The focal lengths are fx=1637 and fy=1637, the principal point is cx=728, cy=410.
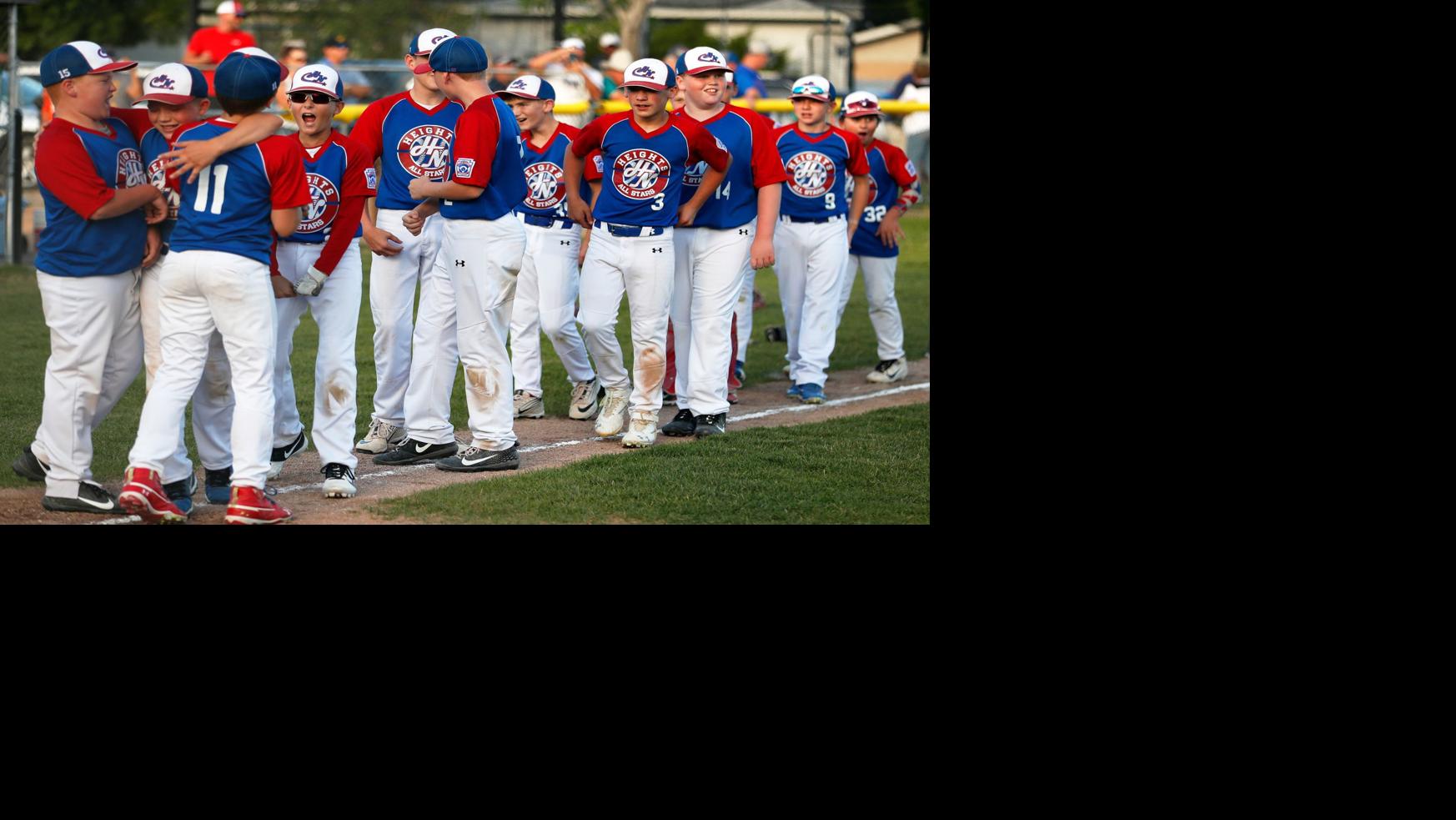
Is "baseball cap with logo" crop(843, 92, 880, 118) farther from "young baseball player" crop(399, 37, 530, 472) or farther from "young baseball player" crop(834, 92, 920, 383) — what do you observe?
"young baseball player" crop(399, 37, 530, 472)

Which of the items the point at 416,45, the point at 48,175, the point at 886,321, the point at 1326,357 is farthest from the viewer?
the point at 886,321

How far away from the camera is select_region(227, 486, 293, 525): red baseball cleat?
243 inches

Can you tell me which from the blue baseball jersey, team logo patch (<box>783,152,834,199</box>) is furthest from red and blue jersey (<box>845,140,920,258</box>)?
the blue baseball jersey

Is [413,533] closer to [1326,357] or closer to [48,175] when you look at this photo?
[48,175]

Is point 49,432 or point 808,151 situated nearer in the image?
point 49,432

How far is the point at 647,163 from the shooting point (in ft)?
25.5

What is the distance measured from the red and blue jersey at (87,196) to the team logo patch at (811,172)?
420 cm

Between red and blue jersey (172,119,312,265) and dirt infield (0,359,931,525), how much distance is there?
3.69ft

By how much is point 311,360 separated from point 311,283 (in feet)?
11.5

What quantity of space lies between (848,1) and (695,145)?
24030mm

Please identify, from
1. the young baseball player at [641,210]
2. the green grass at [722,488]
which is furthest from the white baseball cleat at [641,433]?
the green grass at [722,488]

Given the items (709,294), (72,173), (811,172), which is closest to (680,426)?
(709,294)

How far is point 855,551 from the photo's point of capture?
566cm

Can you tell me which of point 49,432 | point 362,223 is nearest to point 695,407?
point 362,223
